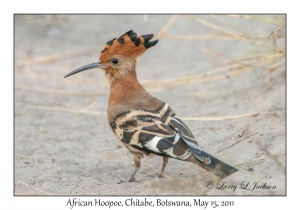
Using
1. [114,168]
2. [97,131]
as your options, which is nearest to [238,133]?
[114,168]

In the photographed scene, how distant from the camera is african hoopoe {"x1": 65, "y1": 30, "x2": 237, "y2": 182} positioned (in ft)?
Result: 11.7

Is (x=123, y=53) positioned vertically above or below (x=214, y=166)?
above

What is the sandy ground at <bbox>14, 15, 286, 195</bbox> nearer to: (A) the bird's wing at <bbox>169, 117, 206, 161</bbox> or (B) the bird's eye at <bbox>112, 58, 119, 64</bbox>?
(A) the bird's wing at <bbox>169, 117, 206, 161</bbox>

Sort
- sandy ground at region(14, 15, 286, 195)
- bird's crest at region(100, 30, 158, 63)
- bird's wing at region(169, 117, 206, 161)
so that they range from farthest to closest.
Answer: bird's crest at region(100, 30, 158, 63) < sandy ground at region(14, 15, 286, 195) < bird's wing at region(169, 117, 206, 161)

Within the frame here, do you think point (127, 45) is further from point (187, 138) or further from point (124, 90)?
point (187, 138)

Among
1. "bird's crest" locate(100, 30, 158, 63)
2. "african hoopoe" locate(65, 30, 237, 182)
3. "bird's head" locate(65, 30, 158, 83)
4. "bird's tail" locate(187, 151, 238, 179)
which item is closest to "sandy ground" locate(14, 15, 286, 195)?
"bird's tail" locate(187, 151, 238, 179)

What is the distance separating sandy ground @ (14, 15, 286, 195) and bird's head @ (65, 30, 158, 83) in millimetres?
882

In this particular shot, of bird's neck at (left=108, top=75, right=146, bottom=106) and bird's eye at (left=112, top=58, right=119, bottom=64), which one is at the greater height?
bird's eye at (left=112, top=58, right=119, bottom=64)

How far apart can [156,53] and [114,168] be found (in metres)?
3.60

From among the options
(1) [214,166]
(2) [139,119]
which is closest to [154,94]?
(2) [139,119]

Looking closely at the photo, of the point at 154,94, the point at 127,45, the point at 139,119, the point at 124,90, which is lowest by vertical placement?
the point at 139,119

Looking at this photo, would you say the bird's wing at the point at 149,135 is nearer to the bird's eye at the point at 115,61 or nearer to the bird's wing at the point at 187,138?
the bird's wing at the point at 187,138

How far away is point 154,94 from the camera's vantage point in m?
6.34

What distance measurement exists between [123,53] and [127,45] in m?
0.08
